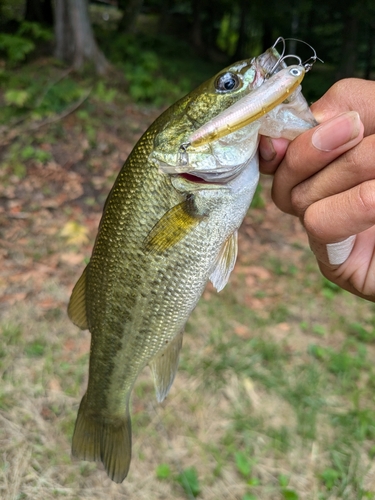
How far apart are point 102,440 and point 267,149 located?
1.53m

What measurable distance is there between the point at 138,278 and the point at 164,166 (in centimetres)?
45

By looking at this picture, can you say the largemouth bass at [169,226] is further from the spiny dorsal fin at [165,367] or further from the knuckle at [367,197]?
the knuckle at [367,197]

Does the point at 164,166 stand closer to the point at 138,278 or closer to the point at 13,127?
the point at 138,278

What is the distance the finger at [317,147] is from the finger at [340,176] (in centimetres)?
2

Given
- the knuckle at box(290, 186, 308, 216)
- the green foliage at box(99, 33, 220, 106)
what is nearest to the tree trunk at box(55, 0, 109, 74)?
the green foliage at box(99, 33, 220, 106)

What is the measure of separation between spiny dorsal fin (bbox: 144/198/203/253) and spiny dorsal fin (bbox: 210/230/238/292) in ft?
0.60

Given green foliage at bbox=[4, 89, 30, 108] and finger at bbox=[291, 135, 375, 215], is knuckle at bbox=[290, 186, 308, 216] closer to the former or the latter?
finger at bbox=[291, 135, 375, 215]

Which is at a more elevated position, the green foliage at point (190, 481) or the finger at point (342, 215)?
the finger at point (342, 215)

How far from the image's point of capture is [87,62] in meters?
8.12

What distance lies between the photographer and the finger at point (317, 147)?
137cm

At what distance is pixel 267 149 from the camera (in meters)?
1.66

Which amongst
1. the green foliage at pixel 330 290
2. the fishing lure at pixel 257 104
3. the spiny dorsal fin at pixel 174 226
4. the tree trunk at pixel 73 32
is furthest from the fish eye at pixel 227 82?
the tree trunk at pixel 73 32

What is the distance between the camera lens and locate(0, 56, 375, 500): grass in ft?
9.55

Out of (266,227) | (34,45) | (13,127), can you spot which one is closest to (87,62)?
(34,45)
